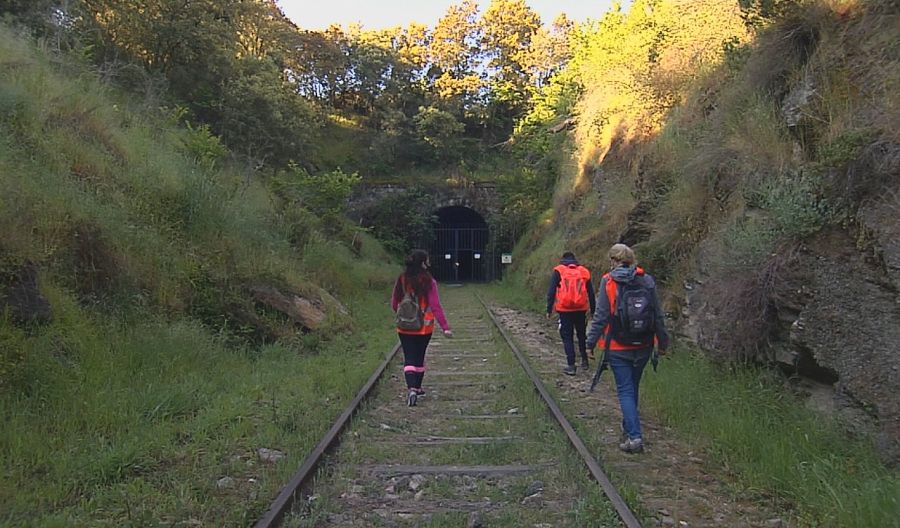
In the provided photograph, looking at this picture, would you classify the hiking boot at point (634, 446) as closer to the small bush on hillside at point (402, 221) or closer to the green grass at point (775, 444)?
the green grass at point (775, 444)

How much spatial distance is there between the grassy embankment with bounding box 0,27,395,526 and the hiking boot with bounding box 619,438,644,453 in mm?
A: 2681

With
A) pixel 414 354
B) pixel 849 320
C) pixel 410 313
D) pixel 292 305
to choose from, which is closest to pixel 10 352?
pixel 410 313

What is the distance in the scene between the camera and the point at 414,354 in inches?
316

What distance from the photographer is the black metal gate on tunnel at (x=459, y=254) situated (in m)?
42.9

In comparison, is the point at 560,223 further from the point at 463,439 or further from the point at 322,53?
the point at 322,53

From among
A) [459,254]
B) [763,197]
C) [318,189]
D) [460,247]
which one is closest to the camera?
[763,197]

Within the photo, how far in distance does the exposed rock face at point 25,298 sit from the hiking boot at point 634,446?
5503mm

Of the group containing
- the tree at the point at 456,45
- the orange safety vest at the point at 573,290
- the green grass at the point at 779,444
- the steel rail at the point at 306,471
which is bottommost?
the steel rail at the point at 306,471

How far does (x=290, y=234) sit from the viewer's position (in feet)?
58.7

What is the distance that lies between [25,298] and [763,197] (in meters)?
7.47

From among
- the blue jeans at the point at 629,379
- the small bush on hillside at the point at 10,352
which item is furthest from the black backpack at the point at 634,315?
the small bush on hillside at the point at 10,352

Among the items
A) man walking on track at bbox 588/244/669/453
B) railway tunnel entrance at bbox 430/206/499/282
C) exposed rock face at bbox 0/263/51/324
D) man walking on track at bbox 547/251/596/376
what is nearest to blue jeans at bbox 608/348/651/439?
man walking on track at bbox 588/244/669/453

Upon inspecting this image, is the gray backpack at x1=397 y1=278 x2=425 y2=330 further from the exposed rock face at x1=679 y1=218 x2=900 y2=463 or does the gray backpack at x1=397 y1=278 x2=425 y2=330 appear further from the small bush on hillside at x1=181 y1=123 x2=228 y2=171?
the small bush on hillside at x1=181 y1=123 x2=228 y2=171

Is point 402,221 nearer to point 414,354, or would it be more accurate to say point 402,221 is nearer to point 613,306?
point 414,354
